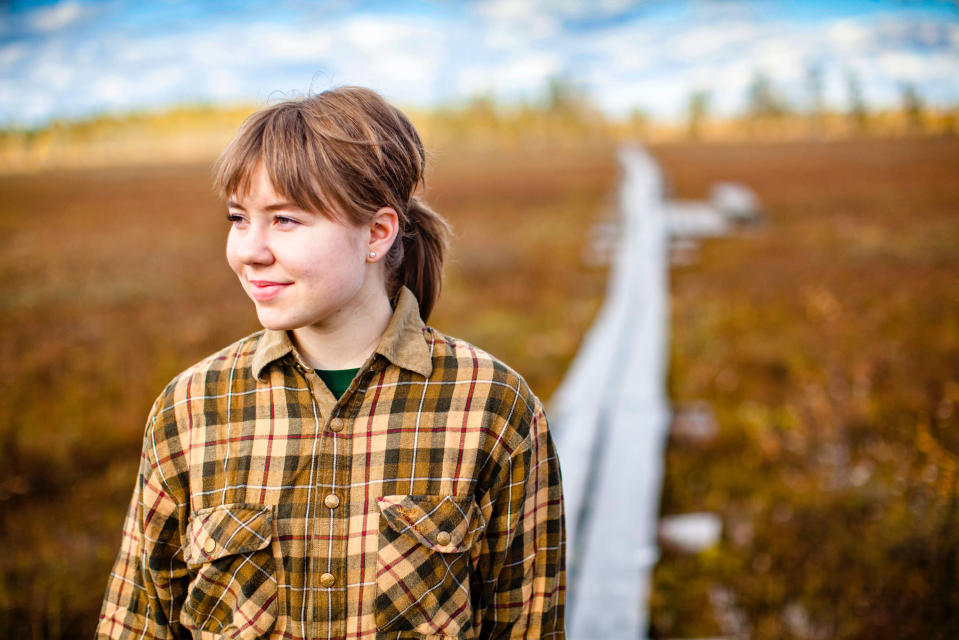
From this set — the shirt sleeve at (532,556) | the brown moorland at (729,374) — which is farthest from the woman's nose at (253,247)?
the brown moorland at (729,374)

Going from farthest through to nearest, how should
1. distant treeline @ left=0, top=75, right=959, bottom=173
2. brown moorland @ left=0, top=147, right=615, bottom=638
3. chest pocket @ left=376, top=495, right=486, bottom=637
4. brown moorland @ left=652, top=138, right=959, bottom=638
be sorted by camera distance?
distant treeline @ left=0, top=75, right=959, bottom=173 < brown moorland @ left=0, top=147, right=615, bottom=638 < brown moorland @ left=652, top=138, right=959, bottom=638 < chest pocket @ left=376, top=495, right=486, bottom=637

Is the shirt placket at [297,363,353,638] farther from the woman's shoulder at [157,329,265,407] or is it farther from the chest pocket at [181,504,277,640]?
the woman's shoulder at [157,329,265,407]

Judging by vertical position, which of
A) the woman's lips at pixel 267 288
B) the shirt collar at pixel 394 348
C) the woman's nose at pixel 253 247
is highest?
the woman's nose at pixel 253 247

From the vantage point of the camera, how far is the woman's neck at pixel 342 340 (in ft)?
4.69

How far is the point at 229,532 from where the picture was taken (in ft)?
4.36

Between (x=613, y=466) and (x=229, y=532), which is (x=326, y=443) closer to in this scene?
(x=229, y=532)

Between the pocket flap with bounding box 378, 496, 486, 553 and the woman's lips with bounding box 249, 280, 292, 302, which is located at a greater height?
the woman's lips with bounding box 249, 280, 292, 302

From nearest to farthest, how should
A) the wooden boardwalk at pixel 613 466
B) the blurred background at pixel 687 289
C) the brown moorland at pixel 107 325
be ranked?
the wooden boardwalk at pixel 613 466 → the blurred background at pixel 687 289 → the brown moorland at pixel 107 325

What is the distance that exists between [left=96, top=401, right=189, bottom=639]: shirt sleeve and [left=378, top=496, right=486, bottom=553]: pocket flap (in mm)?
452

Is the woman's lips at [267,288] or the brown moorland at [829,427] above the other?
the woman's lips at [267,288]

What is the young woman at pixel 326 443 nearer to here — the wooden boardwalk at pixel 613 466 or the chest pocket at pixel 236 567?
the chest pocket at pixel 236 567

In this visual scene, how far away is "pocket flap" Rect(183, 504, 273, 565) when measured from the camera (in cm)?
133

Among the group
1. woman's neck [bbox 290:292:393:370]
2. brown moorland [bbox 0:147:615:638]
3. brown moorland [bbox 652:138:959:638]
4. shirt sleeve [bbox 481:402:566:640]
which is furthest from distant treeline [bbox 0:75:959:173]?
brown moorland [bbox 0:147:615:638]

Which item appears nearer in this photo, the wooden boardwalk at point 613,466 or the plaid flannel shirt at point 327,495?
the plaid flannel shirt at point 327,495
